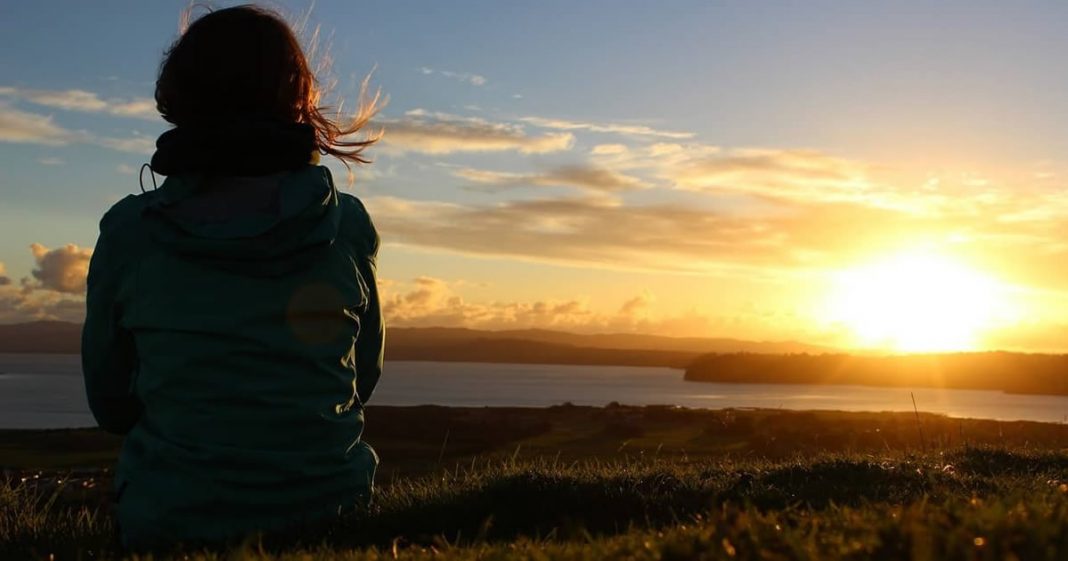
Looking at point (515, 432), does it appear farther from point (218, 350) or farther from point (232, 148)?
point (232, 148)

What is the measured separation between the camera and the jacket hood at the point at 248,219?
385 cm

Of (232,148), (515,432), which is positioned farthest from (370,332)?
(515,432)

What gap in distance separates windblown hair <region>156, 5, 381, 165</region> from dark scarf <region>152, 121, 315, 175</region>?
96 millimetres

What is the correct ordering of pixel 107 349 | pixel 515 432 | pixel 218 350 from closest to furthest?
pixel 218 350 < pixel 107 349 < pixel 515 432

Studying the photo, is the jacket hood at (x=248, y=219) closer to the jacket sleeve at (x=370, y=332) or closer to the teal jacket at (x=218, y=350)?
the teal jacket at (x=218, y=350)

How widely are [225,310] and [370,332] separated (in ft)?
2.69

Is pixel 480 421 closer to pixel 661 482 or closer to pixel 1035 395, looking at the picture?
pixel 661 482

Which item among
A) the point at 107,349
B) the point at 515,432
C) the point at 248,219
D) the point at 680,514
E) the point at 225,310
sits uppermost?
the point at 248,219

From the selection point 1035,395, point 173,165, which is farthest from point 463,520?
point 1035,395

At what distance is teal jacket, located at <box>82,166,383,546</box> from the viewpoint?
3.84m

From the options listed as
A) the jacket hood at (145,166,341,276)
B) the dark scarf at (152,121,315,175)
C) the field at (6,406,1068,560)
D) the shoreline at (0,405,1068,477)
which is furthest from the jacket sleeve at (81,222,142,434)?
the shoreline at (0,405,1068,477)

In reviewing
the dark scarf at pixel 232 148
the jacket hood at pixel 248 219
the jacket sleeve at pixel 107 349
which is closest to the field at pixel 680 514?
the jacket sleeve at pixel 107 349

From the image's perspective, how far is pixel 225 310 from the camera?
3902mm

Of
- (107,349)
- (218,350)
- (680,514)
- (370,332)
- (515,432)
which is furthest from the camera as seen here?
(515,432)
